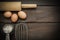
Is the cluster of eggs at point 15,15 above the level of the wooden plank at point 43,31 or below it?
above

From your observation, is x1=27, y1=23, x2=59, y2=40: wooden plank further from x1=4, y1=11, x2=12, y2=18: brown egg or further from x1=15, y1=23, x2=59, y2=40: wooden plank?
x1=4, y1=11, x2=12, y2=18: brown egg

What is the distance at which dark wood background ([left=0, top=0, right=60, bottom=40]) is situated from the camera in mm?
1147

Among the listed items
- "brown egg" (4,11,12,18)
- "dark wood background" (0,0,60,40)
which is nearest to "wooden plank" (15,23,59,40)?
"dark wood background" (0,0,60,40)

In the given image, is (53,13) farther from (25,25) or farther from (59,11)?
(25,25)

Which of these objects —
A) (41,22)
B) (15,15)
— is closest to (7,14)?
(15,15)

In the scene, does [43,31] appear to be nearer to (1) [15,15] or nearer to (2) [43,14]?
(2) [43,14]

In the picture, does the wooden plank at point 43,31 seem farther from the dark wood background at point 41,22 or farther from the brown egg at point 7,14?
the brown egg at point 7,14

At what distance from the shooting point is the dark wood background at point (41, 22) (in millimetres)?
1147

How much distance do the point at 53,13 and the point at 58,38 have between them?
20 cm

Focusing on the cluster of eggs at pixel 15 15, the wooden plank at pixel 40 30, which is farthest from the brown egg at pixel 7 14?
the wooden plank at pixel 40 30

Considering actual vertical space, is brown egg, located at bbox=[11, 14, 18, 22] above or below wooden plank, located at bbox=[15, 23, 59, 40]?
above

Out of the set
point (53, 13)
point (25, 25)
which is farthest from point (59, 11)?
point (25, 25)

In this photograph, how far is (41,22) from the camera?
45.4 inches

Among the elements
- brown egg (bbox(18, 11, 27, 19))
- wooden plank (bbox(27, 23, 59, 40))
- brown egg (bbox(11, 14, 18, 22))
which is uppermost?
brown egg (bbox(18, 11, 27, 19))
